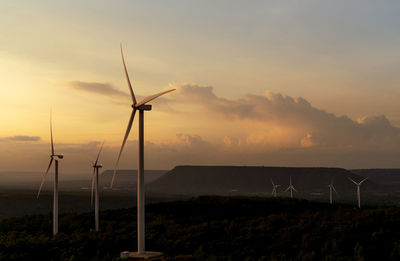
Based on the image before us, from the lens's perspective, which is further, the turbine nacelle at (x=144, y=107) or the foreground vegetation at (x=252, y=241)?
the foreground vegetation at (x=252, y=241)

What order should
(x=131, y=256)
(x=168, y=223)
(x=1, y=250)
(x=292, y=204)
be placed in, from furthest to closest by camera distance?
(x=292, y=204)
(x=168, y=223)
(x=1, y=250)
(x=131, y=256)

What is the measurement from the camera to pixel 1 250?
50438 mm

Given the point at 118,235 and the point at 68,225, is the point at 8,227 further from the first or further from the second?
the point at 118,235

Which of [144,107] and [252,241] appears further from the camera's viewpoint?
[252,241]

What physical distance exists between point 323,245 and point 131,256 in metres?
20.1

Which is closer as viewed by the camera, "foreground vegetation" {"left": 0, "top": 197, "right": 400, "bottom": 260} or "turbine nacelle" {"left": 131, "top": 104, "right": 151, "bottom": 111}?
"turbine nacelle" {"left": 131, "top": 104, "right": 151, "bottom": 111}

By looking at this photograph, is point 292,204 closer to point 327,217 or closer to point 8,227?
point 327,217

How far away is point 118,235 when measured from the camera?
6262cm

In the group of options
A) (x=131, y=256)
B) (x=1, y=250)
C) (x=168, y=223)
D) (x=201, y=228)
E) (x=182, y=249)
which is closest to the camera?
(x=131, y=256)

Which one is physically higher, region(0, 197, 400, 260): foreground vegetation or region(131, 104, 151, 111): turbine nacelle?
region(131, 104, 151, 111): turbine nacelle

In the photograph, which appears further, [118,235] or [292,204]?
[292,204]

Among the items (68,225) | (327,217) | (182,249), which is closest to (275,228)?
(327,217)

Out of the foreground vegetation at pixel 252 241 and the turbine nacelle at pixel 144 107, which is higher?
the turbine nacelle at pixel 144 107

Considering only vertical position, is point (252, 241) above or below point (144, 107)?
below
